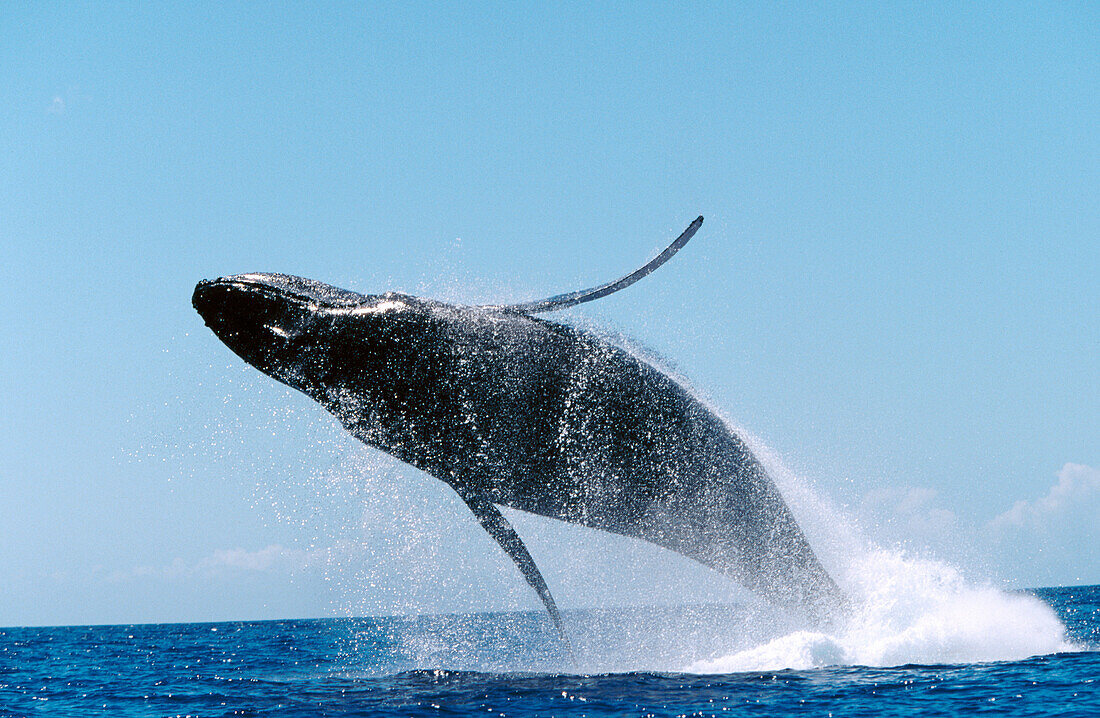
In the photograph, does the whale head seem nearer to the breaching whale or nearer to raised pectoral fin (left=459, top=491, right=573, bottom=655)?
the breaching whale

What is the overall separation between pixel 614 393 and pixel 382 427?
2788mm

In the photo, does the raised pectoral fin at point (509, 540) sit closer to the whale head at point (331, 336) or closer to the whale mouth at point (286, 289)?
the whale head at point (331, 336)

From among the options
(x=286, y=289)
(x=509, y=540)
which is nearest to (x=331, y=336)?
(x=286, y=289)

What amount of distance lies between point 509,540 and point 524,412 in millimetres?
1954

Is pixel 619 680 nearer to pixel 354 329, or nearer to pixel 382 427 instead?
pixel 382 427

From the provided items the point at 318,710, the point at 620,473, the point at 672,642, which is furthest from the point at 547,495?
the point at 672,642

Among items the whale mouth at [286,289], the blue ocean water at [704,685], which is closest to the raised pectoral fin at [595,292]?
the whale mouth at [286,289]

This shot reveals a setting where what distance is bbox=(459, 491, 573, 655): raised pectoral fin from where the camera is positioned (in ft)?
38.1

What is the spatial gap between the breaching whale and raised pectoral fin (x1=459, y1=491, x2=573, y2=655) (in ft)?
0.06

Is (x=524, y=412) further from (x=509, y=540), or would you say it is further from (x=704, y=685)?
(x=704, y=685)

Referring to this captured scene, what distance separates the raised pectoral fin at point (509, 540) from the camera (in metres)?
11.6

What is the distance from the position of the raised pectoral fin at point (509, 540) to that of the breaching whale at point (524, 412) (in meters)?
0.02

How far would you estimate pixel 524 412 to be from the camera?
428 inches

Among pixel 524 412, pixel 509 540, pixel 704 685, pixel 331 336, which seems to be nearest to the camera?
pixel 331 336
